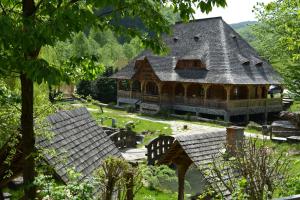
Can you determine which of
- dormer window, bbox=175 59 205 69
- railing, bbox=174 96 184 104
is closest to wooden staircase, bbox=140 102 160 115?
railing, bbox=174 96 184 104

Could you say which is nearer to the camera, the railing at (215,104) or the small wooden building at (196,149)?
the small wooden building at (196,149)

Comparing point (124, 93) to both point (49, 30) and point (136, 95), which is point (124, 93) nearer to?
point (136, 95)

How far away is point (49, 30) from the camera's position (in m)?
4.26

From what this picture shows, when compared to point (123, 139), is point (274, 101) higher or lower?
higher

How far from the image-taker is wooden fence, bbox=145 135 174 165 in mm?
19422

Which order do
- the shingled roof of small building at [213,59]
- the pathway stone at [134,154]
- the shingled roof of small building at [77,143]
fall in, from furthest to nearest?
the shingled roof of small building at [213,59] < the pathway stone at [134,154] < the shingled roof of small building at [77,143]

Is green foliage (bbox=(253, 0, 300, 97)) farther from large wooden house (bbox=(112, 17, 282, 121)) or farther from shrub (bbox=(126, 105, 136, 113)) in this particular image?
shrub (bbox=(126, 105, 136, 113))

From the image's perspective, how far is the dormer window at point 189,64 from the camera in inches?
1500

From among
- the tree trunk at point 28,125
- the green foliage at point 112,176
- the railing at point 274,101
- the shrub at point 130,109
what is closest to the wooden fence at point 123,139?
the shrub at point 130,109

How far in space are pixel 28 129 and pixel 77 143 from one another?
4871 mm

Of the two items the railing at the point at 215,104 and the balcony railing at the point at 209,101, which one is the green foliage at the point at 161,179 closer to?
the railing at the point at 215,104

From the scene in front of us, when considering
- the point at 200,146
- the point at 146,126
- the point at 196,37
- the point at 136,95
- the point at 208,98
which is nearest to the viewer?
Answer: the point at 200,146

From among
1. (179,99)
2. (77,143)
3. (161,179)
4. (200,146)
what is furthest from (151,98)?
(77,143)

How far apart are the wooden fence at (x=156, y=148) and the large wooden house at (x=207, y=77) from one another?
14397 millimetres
